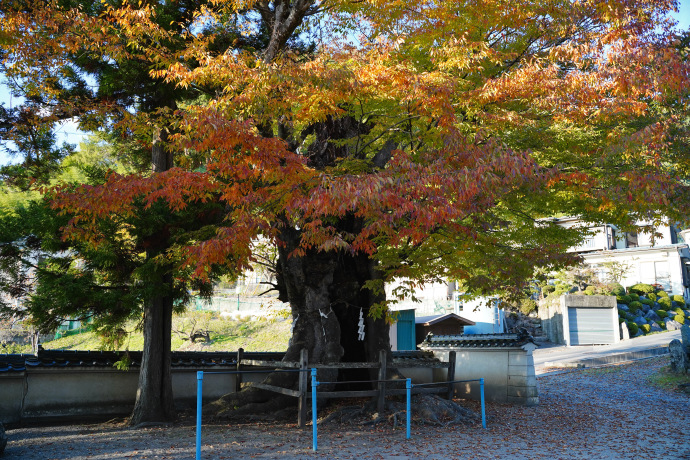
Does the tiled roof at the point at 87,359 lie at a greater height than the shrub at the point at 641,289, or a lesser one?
lesser

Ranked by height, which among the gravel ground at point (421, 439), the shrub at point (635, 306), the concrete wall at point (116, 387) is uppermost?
the shrub at point (635, 306)

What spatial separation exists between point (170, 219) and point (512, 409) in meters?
9.40

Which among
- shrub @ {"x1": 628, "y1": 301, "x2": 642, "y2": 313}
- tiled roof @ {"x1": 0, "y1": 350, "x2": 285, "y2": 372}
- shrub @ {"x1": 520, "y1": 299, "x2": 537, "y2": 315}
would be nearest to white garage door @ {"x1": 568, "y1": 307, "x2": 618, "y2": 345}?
shrub @ {"x1": 628, "y1": 301, "x2": 642, "y2": 313}

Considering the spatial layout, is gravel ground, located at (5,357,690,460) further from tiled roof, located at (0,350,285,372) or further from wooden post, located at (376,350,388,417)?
tiled roof, located at (0,350,285,372)

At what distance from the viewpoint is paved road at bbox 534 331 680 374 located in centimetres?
2133

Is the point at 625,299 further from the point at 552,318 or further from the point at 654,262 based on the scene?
the point at 654,262

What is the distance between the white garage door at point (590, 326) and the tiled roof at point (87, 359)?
22645 millimetres

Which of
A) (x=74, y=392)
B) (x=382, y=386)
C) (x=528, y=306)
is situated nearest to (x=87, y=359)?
(x=74, y=392)

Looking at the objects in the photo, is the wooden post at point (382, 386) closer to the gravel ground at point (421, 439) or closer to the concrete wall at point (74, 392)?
the gravel ground at point (421, 439)

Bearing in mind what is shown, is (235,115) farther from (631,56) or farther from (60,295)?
(631,56)

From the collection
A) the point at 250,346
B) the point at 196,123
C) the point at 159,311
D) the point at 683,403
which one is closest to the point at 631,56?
the point at 196,123

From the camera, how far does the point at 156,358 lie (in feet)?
35.4

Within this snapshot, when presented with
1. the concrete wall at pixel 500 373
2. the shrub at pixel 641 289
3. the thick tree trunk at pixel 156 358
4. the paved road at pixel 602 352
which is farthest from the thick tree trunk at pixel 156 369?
the shrub at pixel 641 289

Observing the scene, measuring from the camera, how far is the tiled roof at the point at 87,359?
34.9 ft
